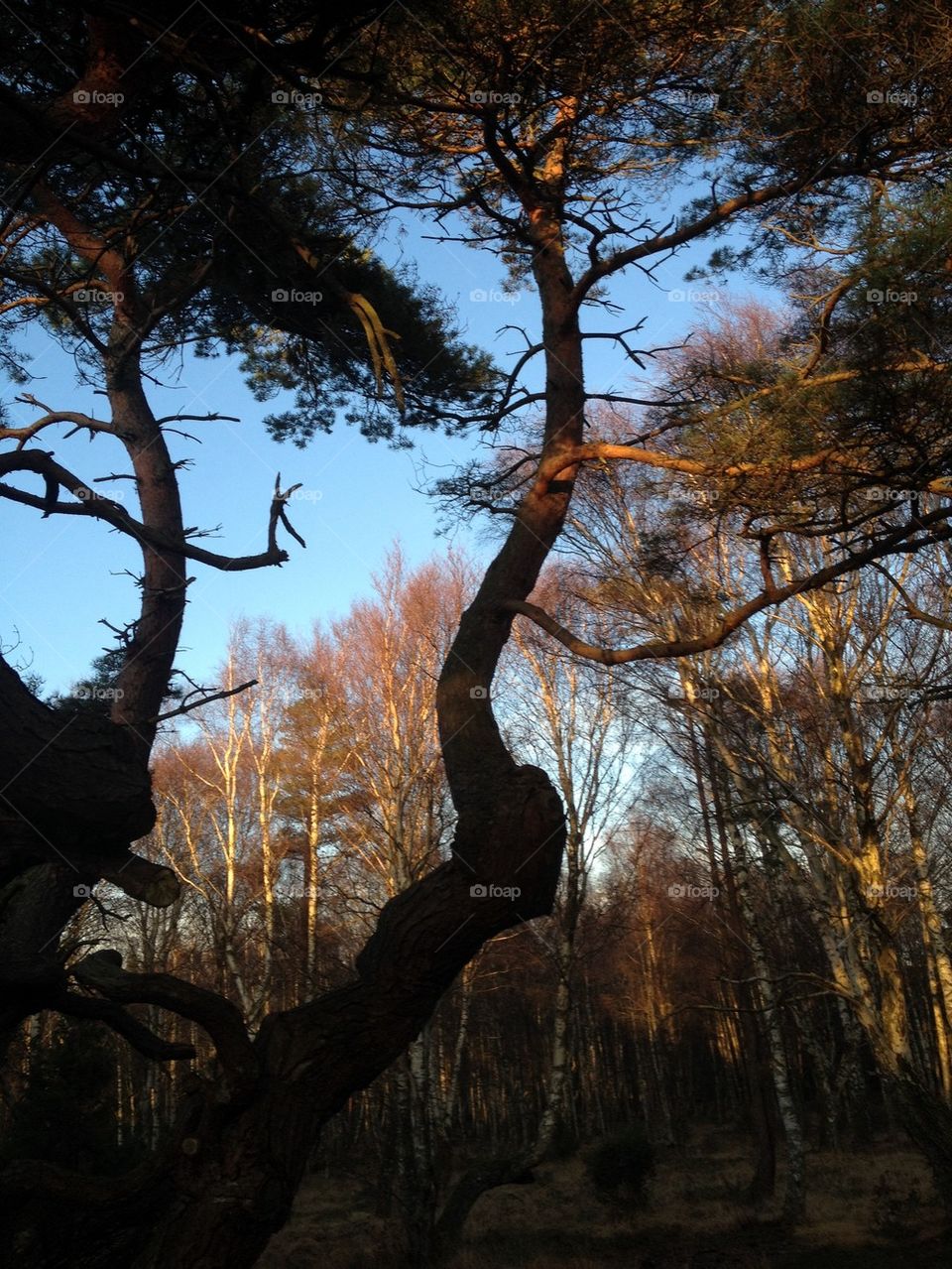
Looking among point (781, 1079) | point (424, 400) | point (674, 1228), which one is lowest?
point (674, 1228)

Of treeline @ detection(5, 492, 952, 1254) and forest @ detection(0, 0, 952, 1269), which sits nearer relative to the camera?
forest @ detection(0, 0, 952, 1269)

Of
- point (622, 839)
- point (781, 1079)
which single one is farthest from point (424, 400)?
point (622, 839)

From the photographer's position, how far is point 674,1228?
576 inches

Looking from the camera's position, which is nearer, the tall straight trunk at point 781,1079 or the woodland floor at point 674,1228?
the woodland floor at point 674,1228

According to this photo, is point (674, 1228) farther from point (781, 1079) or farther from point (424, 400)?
point (424, 400)

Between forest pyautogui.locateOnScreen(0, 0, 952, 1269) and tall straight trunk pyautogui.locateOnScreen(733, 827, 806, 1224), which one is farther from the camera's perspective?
tall straight trunk pyautogui.locateOnScreen(733, 827, 806, 1224)

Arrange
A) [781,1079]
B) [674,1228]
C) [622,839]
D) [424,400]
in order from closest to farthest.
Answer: [424,400], [781,1079], [674,1228], [622,839]

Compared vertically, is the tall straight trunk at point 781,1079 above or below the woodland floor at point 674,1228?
above

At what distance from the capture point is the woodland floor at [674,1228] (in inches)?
453

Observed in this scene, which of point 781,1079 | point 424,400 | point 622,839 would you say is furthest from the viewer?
point 622,839

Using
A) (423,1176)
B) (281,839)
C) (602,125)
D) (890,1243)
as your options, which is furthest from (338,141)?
(281,839)

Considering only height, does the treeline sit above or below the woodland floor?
above

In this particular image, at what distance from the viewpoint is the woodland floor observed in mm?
11500

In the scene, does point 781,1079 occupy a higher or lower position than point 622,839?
lower
